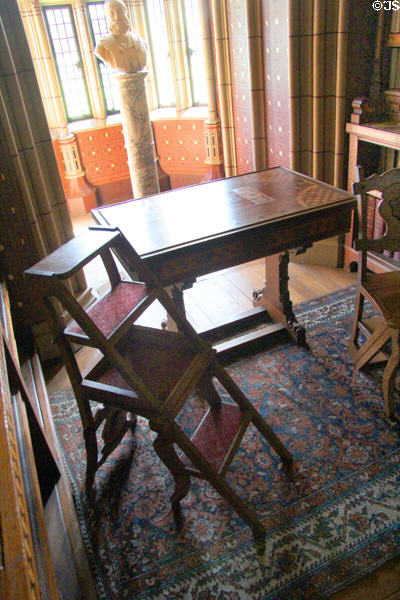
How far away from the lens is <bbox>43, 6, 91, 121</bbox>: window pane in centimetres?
600

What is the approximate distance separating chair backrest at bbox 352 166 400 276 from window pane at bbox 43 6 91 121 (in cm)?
509

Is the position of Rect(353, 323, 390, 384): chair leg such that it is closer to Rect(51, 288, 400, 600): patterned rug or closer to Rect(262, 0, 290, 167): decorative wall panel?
Rect(51, 288, 400, 600): patterned rug

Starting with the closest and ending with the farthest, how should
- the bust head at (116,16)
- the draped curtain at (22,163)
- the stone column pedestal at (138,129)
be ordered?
the draped curtain at (22,163)
the bust head at (116,16)
the stone column pedestal at (138,129)

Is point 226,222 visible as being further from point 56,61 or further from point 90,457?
point 56,61

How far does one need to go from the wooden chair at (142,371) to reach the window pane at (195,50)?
15.8 ft

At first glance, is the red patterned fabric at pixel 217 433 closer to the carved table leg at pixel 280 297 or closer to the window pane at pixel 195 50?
the carved table leg at pixel 280 297

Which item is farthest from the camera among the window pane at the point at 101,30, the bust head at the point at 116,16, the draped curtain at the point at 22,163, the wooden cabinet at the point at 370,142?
the window pane at the point at 101,30

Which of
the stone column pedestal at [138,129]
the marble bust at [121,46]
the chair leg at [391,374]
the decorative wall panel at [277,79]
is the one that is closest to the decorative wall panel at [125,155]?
the stone column pedestal at [138,129]

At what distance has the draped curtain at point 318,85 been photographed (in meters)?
3.25

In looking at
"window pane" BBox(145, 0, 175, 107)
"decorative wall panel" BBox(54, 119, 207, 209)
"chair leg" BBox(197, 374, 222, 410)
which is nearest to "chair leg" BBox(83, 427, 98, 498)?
"chair leg" BBox(197, 374, 222, 410)

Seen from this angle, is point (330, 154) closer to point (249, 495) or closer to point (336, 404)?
point (336, 404)

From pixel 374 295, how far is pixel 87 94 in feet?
17.9

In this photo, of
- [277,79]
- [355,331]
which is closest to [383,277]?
[355,331]

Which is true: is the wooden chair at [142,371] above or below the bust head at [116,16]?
below
